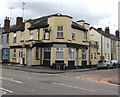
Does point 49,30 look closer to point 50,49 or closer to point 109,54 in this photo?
point 50,49

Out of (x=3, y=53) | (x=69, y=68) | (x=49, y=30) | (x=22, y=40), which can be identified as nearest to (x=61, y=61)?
(x=69, y=68)

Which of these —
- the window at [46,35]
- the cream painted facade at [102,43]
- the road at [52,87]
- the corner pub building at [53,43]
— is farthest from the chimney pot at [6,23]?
the road at [52,87]

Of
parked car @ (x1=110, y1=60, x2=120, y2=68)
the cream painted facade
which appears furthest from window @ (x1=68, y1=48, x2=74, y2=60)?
the cream painted facade

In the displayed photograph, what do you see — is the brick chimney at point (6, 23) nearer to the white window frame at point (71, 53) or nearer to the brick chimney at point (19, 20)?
the brick chimney at point (19, 20)

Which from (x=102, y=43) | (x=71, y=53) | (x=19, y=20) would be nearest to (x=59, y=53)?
(x=71, y=53)

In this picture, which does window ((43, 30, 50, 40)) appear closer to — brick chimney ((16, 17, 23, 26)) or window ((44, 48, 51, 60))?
window ((44, 48, 51, 60))

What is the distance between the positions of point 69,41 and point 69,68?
3871mm

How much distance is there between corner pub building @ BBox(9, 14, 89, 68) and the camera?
95.3ft

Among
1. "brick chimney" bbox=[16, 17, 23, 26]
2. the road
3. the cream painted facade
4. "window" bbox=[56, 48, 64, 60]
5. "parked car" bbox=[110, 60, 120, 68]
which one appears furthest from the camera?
the cream painted facade

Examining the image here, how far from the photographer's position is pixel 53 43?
29.0 meters

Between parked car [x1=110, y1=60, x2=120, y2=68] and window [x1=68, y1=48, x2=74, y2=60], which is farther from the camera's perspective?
parked car [x1=110, y1=60, x2=120, y2=68]

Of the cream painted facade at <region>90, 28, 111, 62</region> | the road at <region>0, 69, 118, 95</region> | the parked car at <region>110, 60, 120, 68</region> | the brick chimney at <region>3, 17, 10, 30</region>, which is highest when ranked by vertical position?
the brick chimney at <region>3, 17, 10, 30</region>

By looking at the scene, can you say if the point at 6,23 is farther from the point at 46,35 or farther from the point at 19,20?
the point at 46,35

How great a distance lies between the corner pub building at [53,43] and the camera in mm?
29062
